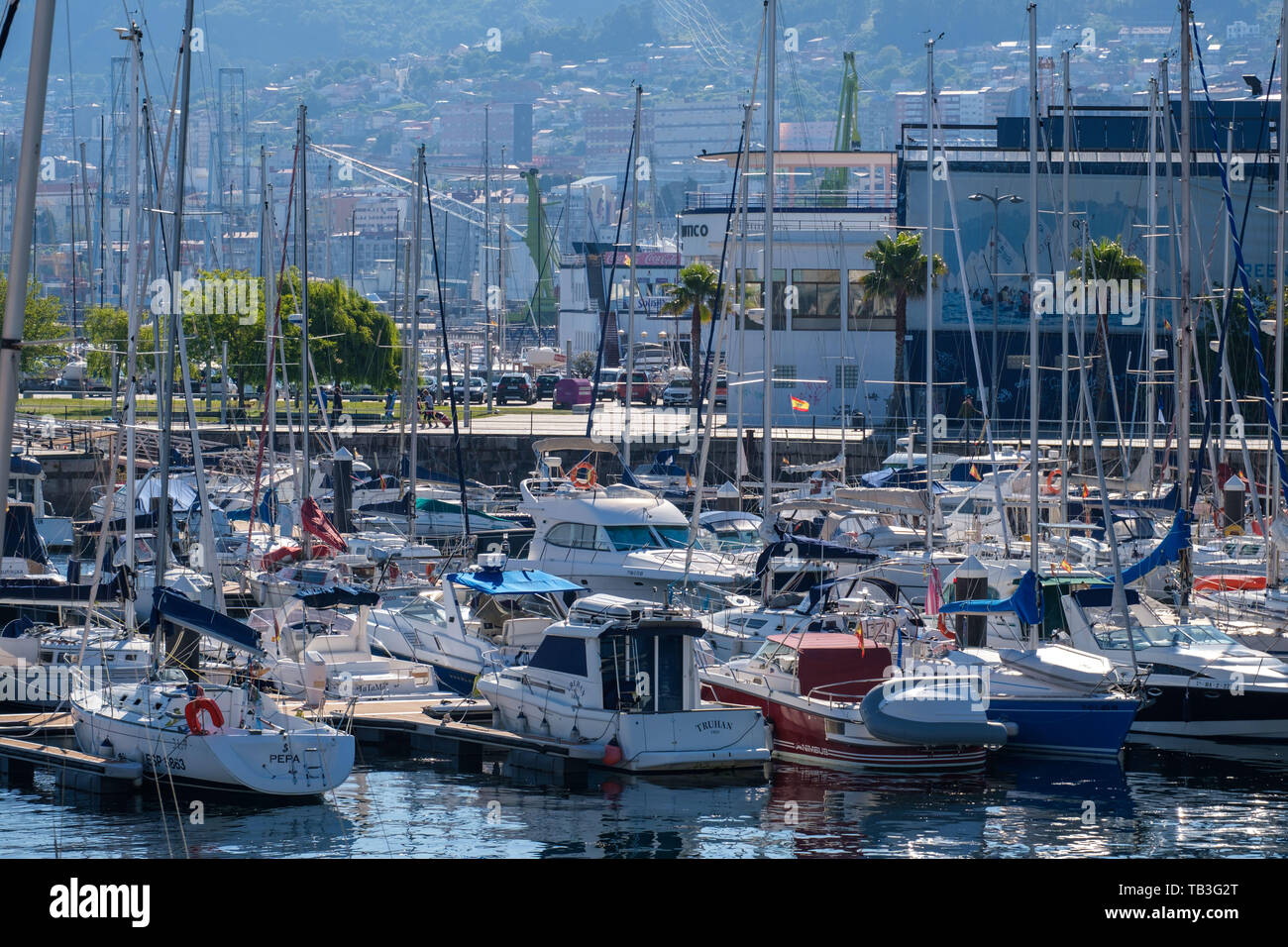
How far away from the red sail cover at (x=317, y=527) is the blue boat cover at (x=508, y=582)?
4877mm

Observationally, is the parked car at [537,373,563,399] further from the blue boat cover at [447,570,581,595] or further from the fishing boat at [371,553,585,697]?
the blue boat cover at [447,570,581,595]

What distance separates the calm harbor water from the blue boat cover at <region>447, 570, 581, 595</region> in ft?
12.6

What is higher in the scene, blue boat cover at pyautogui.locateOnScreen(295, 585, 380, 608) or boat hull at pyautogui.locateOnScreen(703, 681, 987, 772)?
blue boat cover at pyautogui.locateOnScreen(295, 585, 380, 608)

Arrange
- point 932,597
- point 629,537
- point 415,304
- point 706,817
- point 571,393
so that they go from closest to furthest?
point 706,817 < point 932,597 < point 629,537 < point 415,304 < point 571,393

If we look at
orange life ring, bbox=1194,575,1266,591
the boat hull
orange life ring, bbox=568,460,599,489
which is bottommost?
the boat hull

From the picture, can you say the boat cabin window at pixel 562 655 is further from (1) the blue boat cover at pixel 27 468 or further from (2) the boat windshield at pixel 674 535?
(1) the blue boat cover at pixel 27 468

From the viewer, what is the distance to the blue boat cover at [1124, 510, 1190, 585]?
25.9 metres

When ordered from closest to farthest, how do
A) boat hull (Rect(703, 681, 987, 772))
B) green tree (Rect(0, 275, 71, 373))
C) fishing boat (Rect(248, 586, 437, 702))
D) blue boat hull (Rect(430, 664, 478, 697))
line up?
boat hull (Rect(703, 681, 987, 772)) → fishing boat (Rect(248, 586, 437, 702)) → blue boat hull (Rect(430, 664, 478, 697)) → green tree (Rect(0, 275, 71, 373))

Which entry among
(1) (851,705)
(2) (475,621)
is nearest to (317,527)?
(2) (475,621)

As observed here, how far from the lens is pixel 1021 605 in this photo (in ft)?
76.6

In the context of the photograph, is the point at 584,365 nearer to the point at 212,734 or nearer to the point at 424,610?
the point at 424,610

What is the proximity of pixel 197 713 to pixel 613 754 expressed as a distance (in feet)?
16.6

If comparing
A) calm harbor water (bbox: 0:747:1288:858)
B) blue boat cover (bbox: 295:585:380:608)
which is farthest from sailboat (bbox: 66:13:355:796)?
blue boat cover (bbox: 295:585:380:608)
